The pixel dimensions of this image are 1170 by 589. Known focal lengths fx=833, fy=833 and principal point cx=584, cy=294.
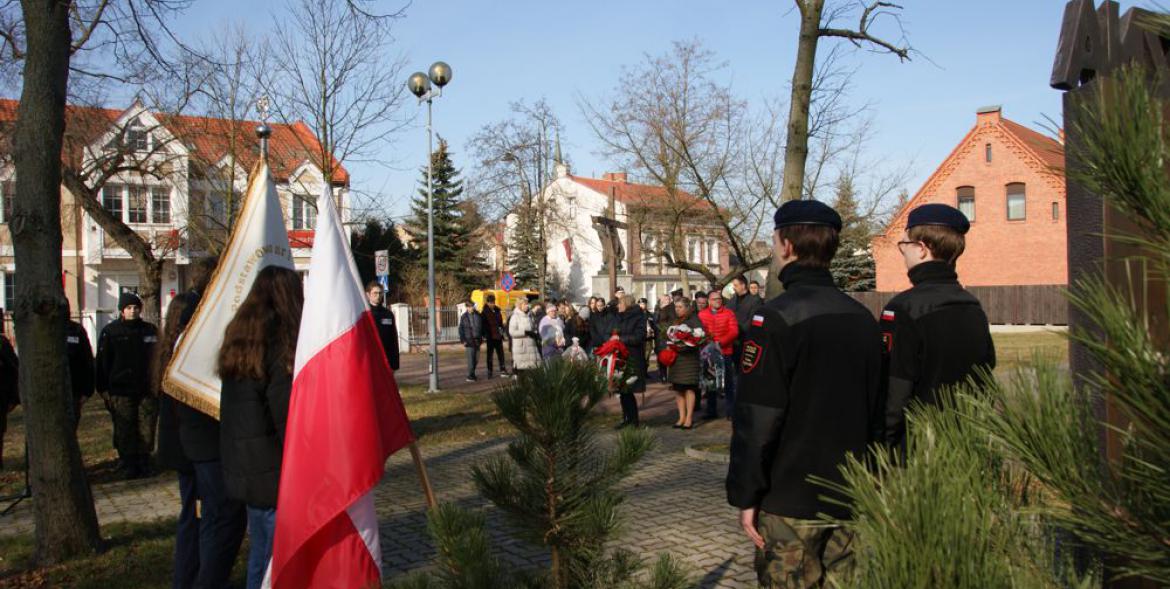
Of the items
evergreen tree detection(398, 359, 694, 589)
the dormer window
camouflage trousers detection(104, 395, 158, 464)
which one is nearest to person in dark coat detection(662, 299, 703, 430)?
camouflage trousers detection(104, 395, 158, 464)

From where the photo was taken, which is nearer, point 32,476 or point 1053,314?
point 32,476

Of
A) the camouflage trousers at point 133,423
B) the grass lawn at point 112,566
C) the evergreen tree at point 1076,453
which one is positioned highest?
the evergreen tree at point 1076,453

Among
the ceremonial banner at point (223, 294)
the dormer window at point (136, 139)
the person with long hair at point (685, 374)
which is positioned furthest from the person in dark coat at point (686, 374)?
the dormer window at point (136, 139)

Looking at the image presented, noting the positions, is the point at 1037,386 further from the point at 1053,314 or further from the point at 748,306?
the point at 1053,314

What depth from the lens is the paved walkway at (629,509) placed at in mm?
5770

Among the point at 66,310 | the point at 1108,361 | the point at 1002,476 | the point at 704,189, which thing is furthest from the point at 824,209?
the point at 704,189

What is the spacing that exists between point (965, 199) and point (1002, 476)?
47698 millimetres

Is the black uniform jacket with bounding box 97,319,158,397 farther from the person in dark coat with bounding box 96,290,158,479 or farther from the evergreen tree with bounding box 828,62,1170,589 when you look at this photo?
the evergreen tree with bounding box 828,62,1170,589

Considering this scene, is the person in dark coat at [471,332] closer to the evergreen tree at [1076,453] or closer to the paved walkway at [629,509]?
the paved walkway at [629,509]

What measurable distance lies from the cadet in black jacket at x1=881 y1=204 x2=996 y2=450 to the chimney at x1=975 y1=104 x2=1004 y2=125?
4463cm

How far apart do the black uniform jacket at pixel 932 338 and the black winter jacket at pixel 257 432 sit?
279cm

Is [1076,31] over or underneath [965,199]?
underneath

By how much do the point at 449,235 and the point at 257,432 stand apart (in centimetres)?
5088

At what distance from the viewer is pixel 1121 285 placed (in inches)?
41.0
